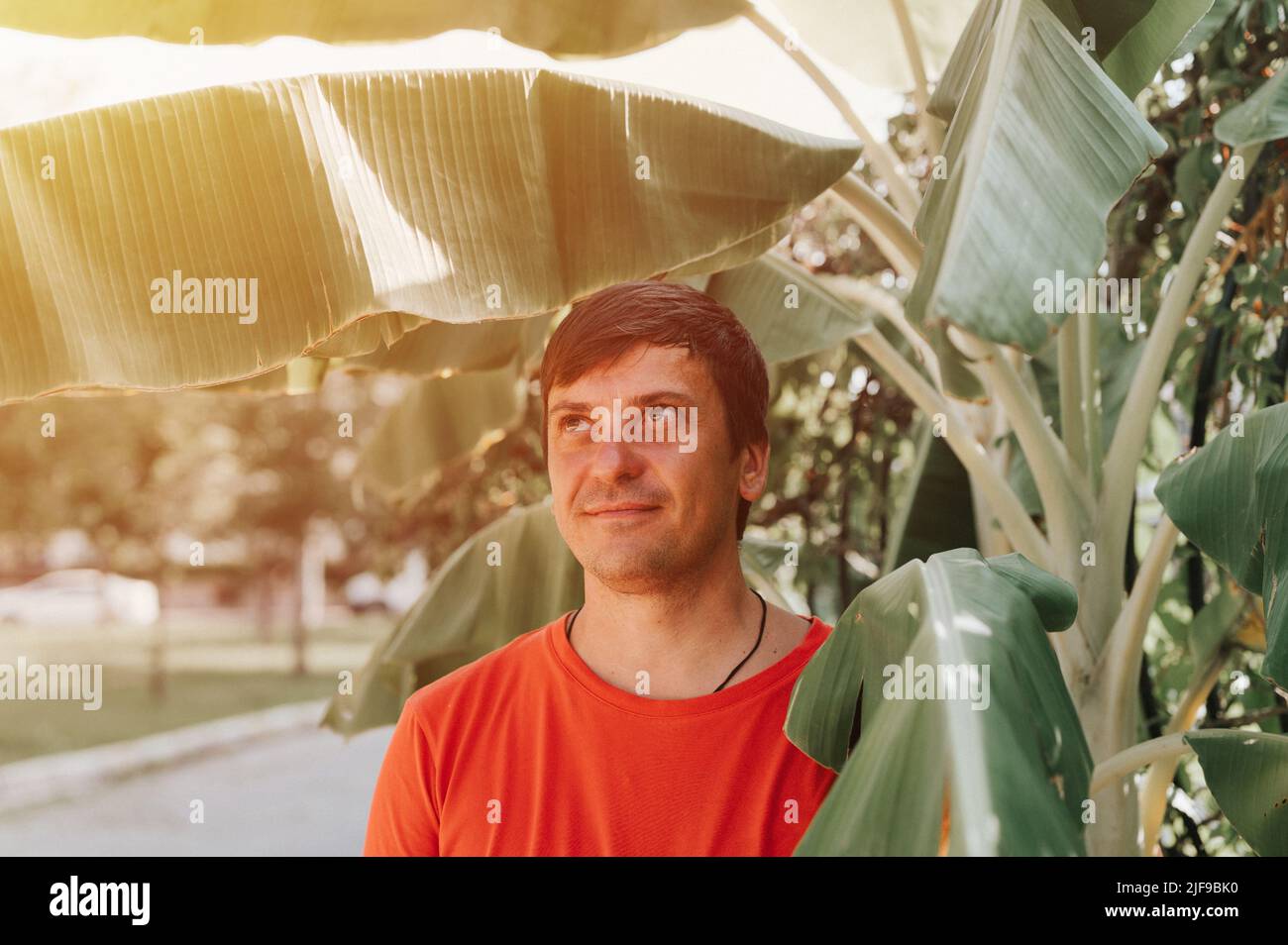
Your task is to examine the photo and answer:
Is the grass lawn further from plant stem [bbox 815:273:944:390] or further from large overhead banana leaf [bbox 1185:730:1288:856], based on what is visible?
large overhead banana leaf [bbox 1185:730:1288:856]

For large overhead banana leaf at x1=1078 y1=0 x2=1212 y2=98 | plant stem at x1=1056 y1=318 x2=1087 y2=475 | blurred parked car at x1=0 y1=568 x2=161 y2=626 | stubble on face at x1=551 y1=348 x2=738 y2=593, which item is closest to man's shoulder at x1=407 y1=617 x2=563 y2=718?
stubble on face at x1=551 y1=348 x2=738 y2=593

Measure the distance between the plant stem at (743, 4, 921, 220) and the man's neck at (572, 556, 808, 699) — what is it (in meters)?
1.14

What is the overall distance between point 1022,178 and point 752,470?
0.57 metres

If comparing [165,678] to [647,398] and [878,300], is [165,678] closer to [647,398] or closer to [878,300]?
[878,300]

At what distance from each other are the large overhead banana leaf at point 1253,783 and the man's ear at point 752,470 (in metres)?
0.77

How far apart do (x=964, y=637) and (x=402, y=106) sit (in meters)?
1.07

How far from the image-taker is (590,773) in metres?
1.44

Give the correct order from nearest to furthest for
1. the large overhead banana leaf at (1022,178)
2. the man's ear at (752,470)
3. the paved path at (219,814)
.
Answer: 1. the large overhead banana leaf at (1022,178)
2. the man's ear at (752,470)
3. the paved path at (219,814)

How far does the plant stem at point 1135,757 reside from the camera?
176cm

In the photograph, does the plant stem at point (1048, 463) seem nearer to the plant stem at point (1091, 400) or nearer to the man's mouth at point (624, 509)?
the plant stem at point (1091, 400)

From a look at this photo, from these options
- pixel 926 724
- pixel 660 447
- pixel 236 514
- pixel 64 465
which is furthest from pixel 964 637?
pixel 236 514

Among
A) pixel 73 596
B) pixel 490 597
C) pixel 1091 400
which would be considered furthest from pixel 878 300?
pixel 73 596

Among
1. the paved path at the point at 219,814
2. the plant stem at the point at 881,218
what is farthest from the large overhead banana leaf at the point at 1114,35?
the paved path at the point at 219,814
